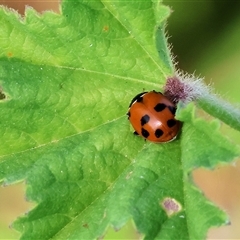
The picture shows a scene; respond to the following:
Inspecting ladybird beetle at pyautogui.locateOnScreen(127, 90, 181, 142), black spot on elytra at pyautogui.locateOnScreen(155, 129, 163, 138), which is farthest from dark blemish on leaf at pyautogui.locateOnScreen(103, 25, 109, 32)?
black spot on elytra at pyautogui.locateOnScreen(155, 129, 163, 138)

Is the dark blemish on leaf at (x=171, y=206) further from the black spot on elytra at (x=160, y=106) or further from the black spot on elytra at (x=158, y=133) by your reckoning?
the black spot on elytra at (x=160, y=106)

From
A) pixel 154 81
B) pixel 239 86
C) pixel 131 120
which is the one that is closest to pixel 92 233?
pixel 131 120

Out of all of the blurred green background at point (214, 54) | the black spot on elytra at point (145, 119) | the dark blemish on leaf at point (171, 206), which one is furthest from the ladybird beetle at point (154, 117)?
the blurred green background at point (214, 54)

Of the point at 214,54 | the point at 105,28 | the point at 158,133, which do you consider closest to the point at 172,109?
the point at 158,133

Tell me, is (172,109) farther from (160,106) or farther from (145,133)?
(145,133)

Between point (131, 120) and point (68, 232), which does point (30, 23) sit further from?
point (68, 232)
